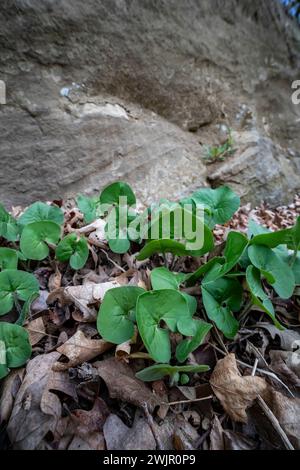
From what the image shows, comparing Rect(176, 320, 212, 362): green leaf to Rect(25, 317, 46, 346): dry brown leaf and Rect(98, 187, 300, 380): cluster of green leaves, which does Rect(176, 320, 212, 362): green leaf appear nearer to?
Rect(98, 187, 300, 380): cluster of green leaves

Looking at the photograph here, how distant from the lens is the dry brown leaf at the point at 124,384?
0.83 meters

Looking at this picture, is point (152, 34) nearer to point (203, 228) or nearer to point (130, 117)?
point (130, 117)

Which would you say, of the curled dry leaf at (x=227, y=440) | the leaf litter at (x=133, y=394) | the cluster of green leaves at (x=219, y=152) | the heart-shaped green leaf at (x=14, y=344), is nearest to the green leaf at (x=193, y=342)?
the leaf litter at (x=133, y=394)

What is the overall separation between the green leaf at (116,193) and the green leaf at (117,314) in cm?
58

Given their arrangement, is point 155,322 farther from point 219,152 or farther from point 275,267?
point 219,152

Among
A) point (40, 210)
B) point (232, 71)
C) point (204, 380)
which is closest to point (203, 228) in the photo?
point (204, 380)

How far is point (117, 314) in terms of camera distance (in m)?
0.88

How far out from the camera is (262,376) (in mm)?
936

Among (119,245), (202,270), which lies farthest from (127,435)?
(119,245)

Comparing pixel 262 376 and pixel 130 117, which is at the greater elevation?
pixel 130 117

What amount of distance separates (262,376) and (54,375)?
66 cm

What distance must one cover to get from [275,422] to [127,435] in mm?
414
